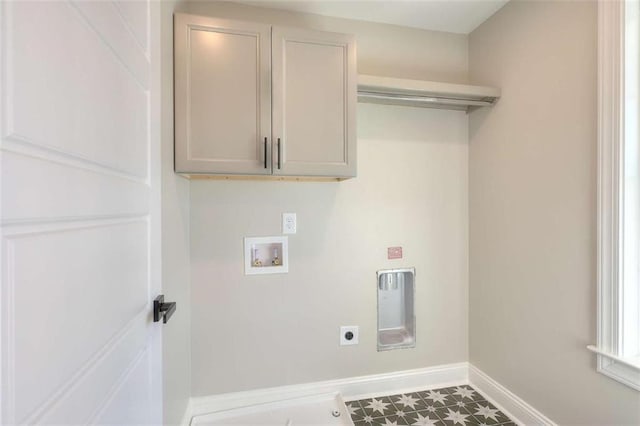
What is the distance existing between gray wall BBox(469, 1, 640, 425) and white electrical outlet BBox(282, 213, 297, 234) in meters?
1.22

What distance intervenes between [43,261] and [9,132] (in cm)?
22

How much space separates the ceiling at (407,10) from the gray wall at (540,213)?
0.12 m

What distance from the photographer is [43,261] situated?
0.50 meters

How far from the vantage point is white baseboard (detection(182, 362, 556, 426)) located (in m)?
1.62

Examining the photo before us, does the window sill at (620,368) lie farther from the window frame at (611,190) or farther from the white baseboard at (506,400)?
the white baseboard at (506,400)

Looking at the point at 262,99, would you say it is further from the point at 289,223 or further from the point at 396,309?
the point at 396,309

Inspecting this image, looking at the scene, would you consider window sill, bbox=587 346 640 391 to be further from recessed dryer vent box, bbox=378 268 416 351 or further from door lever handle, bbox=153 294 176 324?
door lever handle, bbox=153 294 176 324

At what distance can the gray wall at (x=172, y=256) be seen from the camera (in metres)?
1.17

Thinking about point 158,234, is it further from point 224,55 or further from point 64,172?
point 224,55

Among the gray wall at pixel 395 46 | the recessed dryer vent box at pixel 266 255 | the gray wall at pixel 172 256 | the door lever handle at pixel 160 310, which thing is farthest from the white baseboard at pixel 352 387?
the gray wall at pixel 395 46

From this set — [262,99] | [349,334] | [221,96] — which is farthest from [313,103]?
[349,334]

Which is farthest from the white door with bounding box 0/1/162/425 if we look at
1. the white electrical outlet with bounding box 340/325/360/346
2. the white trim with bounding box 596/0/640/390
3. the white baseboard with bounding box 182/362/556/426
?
the white trim with bounding box 596/0/640/390

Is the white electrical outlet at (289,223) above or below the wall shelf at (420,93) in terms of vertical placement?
below

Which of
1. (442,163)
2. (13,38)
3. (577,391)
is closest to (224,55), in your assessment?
(13,38)
